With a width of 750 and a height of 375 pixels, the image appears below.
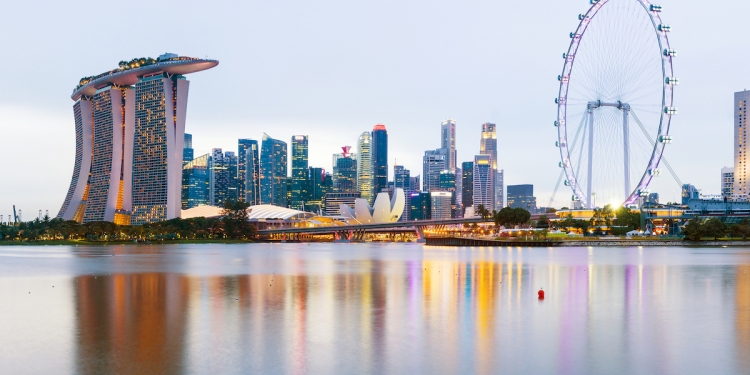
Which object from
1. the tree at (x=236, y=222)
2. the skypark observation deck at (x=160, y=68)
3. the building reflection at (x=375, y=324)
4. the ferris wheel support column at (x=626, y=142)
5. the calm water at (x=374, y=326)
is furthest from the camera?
the skypark observation deck at (x=160, y=68)

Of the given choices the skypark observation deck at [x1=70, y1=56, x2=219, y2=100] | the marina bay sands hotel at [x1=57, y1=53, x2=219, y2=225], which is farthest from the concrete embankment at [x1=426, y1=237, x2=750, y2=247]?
the marina bay sands hotel at [x1=57, y1=53, x2=219, y2=225]

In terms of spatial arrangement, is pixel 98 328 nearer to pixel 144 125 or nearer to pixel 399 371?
pixel 399 371

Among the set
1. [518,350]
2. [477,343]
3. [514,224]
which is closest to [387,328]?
[477,343]

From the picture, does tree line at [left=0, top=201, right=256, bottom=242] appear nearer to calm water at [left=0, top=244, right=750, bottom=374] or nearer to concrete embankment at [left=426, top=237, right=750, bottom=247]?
concrete embankment at [left=426, top=237, right=750, bottom=247]

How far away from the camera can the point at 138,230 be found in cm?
15712

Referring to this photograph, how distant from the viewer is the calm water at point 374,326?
18419 mm

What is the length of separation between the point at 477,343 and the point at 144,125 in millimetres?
187568

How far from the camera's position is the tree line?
14750cm

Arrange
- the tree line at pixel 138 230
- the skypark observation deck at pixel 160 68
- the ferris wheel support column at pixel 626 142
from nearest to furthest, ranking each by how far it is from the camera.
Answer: the ferris wheel support column at pixel 626 142
the tree line at pixel 138 230
the skypark observation deck at pixel 160 68

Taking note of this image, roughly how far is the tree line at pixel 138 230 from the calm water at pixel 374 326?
10996 centimetres

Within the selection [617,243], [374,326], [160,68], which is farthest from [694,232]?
[160,68]

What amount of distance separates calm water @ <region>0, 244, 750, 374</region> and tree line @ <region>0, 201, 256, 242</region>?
4329 inches

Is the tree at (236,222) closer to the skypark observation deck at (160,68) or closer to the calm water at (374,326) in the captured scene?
the skypark observation deck at (160,68)

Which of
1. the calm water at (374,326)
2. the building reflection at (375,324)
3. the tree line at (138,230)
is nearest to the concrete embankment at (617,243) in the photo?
the tree line at (138,230)
